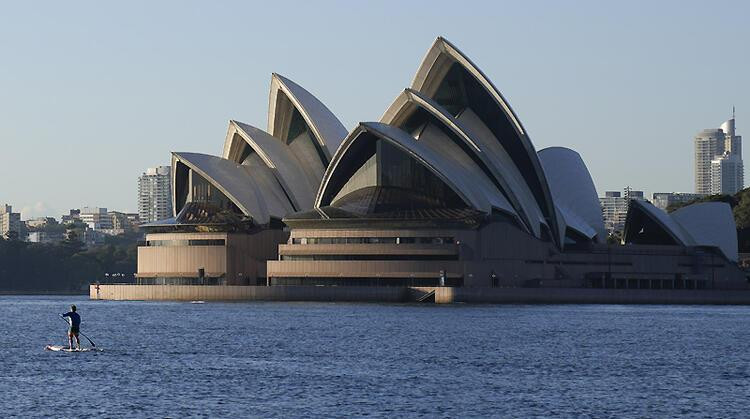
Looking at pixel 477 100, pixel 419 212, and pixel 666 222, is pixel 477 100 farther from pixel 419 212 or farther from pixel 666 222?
pixel 666 222

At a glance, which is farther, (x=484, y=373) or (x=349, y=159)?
(x=349, y=159)

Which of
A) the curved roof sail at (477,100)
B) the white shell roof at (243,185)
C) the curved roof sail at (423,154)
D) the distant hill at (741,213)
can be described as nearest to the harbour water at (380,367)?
the curved roof sail at (423,154)

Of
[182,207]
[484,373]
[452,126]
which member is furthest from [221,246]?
[484,373]

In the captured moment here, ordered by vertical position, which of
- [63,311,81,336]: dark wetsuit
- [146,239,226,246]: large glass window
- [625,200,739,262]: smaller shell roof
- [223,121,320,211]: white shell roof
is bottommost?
[63,311,81,336]: dark wetsuit

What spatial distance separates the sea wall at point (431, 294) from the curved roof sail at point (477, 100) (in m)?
8.44

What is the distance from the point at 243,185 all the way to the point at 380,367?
79.2 m

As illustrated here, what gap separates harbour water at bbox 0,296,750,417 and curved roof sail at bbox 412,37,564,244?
31.0 meters

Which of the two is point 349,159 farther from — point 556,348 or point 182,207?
point 556,348

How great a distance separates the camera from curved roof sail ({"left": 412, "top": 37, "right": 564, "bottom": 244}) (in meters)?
126

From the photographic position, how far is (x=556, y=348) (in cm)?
7094

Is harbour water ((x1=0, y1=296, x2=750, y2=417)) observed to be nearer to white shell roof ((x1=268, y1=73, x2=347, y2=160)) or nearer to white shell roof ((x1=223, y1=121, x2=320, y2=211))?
white shell roof ((x1=268, y1=73, x2=347, y2=160))

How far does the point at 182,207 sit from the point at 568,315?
51.3 metres

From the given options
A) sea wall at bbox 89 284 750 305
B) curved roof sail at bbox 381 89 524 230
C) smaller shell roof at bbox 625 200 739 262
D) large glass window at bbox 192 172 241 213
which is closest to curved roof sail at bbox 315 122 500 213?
curved roof sail at bbox 381 89 524 230

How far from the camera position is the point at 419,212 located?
12762cm
